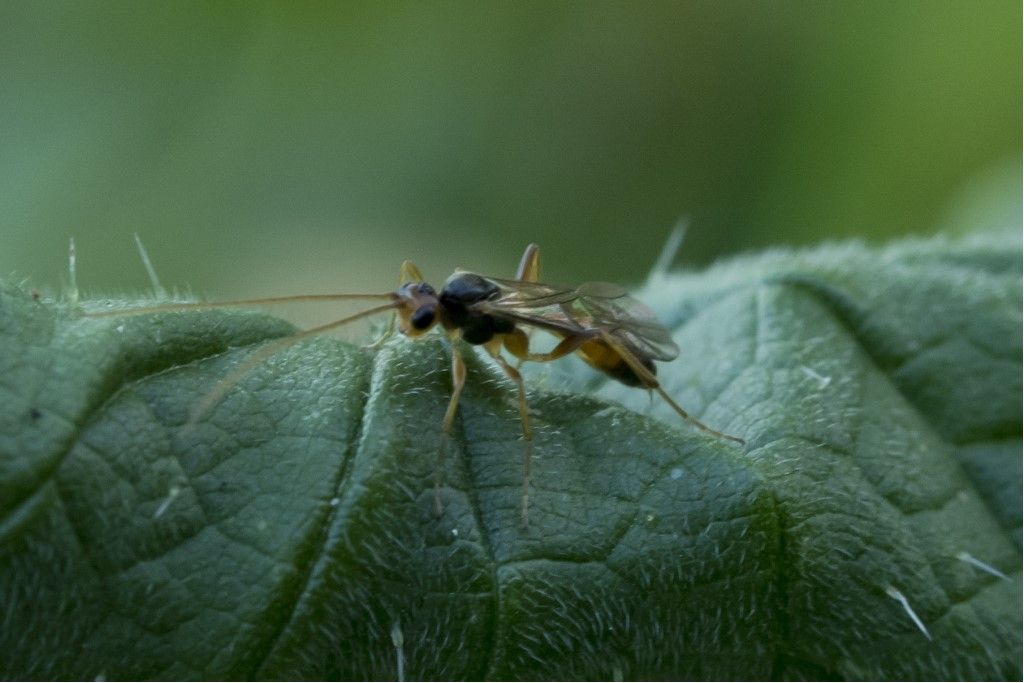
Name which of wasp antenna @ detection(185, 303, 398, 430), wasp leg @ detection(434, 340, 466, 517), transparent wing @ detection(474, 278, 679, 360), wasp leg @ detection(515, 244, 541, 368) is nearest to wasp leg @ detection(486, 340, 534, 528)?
wasp leg @ detection(434, 340, 466, 517)

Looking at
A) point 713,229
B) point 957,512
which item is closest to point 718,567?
point 957,512

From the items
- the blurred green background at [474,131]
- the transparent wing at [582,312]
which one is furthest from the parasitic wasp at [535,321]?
the blurred green background at [474,131]

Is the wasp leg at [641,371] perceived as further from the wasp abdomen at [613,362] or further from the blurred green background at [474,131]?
the blurred green background at [474,131]

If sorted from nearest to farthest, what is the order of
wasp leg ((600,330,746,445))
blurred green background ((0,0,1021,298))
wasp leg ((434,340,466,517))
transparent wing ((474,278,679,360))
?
wasp leg ((434,340,466,517)) → wasp leg ((600,330,746,445)) → transparent wing ((474,278,679,360)) → blurred green background ((0,0,1021,298))

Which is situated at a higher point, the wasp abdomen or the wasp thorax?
the wasp abdomen

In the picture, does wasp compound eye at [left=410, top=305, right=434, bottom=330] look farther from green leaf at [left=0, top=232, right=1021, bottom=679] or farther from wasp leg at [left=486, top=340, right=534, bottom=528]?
wasp leg at [left=486, top=340, right=534, bottom=528]
